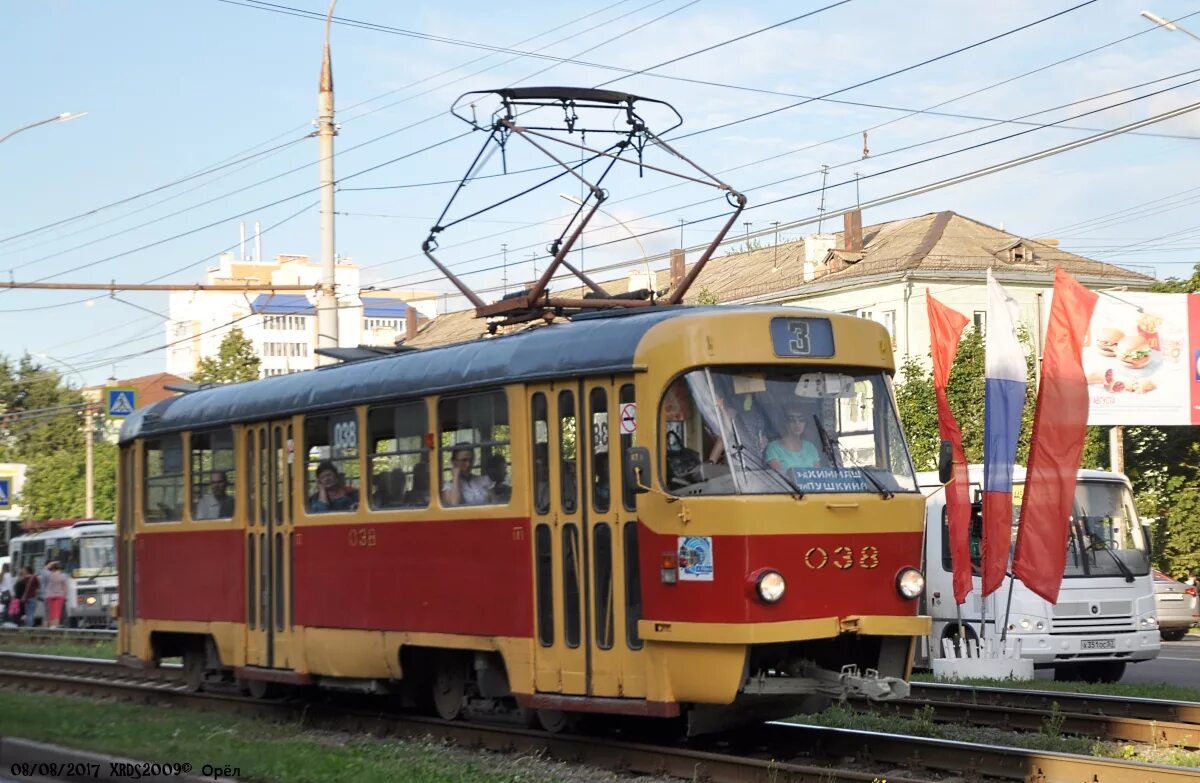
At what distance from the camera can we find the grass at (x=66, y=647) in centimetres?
2573

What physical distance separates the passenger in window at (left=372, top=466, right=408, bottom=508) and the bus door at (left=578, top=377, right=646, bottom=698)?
242 cm

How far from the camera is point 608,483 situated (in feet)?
38.0

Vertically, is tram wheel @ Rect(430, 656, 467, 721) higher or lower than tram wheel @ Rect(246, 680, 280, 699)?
higher

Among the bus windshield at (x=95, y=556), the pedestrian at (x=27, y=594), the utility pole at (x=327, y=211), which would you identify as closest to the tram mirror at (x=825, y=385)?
the utility pole at (x=327, y=211)

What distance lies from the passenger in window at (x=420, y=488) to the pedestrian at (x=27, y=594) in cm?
2760

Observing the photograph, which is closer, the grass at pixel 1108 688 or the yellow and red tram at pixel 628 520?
the yellow and red tram at pixel 628 520

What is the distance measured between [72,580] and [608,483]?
31.3m

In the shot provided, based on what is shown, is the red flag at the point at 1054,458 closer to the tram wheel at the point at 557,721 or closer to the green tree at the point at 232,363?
the tram wheel at the point at 557,721

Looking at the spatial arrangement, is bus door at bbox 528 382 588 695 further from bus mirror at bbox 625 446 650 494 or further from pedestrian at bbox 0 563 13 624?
pedestrian at bbox 0 563 13 624

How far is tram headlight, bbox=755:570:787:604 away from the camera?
10727 mm

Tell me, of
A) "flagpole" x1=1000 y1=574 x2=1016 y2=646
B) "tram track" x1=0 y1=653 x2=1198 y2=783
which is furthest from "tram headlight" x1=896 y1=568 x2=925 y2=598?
"flagpole" x1=1000 y1=574 x2=1016 y2=646

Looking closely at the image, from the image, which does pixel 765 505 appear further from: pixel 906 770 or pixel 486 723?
pixel 486 723

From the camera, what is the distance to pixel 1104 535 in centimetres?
1892

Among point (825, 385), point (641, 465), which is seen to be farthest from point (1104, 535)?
point (641, 465)
